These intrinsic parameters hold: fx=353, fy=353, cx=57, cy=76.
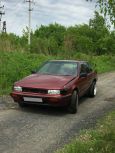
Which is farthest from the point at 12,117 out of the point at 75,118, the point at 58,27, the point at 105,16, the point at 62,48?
the point at 58,27

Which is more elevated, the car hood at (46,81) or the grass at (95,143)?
the car hood at (46,81)

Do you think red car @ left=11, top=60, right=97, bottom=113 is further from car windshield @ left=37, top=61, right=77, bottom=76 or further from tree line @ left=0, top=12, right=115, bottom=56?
tree line @ left=0, top=12, right=115, bottom=56

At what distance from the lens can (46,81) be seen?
1003 cm

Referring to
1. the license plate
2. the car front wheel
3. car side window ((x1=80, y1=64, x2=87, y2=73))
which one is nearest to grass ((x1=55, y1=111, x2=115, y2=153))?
the license plate

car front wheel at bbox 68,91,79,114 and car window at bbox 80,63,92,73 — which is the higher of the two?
car window at bbox 80,63,92,73

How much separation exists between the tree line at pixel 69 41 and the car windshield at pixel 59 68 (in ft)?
5.40

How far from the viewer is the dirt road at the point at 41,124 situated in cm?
693

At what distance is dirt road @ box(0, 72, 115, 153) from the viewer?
6.93 m

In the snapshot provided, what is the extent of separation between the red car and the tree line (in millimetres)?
1788

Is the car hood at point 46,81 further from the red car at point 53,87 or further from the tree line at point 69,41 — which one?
the tree line at point 69,41

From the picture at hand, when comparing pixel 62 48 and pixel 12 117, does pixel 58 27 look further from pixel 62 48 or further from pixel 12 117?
pixel 12 117

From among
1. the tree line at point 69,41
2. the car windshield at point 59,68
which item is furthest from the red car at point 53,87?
the tree line at point 69,41

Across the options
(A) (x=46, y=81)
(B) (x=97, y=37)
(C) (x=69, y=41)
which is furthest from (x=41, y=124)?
(B) (x=97, y=37)

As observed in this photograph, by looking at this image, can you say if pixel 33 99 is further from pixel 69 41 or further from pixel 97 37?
pixel 97 37
